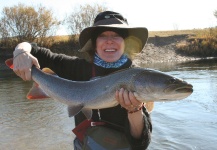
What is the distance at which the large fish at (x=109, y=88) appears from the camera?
102 inches

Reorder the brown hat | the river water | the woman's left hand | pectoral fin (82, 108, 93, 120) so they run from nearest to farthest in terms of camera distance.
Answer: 1. the woman's left hand
2. pectoral fin (82, 108, 93, 120)
3. the brown hat
4. the river water

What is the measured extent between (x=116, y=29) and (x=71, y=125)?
17.9 ft

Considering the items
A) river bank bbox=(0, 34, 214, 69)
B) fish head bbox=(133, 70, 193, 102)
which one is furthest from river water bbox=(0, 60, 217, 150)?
river bank bbox=(0, 34, 214, 69)

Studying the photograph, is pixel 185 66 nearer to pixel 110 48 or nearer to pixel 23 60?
pixel 110 48

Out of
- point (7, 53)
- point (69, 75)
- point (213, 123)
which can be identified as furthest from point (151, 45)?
point (69, 75)

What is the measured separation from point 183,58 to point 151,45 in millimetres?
5453

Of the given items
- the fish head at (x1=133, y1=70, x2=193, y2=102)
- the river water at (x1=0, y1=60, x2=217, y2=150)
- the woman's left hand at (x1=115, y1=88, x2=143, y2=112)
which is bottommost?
the river water at (x1=0, y1=60, x2=217, y2=150)

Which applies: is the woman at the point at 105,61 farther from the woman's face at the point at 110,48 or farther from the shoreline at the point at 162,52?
the shoreline at the point at 162,52

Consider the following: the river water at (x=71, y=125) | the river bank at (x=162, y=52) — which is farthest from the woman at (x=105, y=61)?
the river bank at (x=162, y=52)

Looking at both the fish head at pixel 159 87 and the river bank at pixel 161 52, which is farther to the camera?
the river bank at pixel 161 52

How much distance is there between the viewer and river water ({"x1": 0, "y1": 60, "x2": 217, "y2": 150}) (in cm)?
657

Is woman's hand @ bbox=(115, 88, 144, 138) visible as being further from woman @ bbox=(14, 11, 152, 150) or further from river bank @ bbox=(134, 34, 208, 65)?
river bank @ bbox=(134, 34, 208, 65)

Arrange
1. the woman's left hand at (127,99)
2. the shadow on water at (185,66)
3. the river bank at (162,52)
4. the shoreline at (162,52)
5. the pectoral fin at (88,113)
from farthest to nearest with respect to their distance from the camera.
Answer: the river bank at (162,52) → the shoreline at (162,52) → the shadow on water at (185,66) → the pectoral fin at (88,113) → the woman's left hand at (127,99)

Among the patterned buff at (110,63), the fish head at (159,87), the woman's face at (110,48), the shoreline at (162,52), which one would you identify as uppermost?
the woman's face at (110,48)
